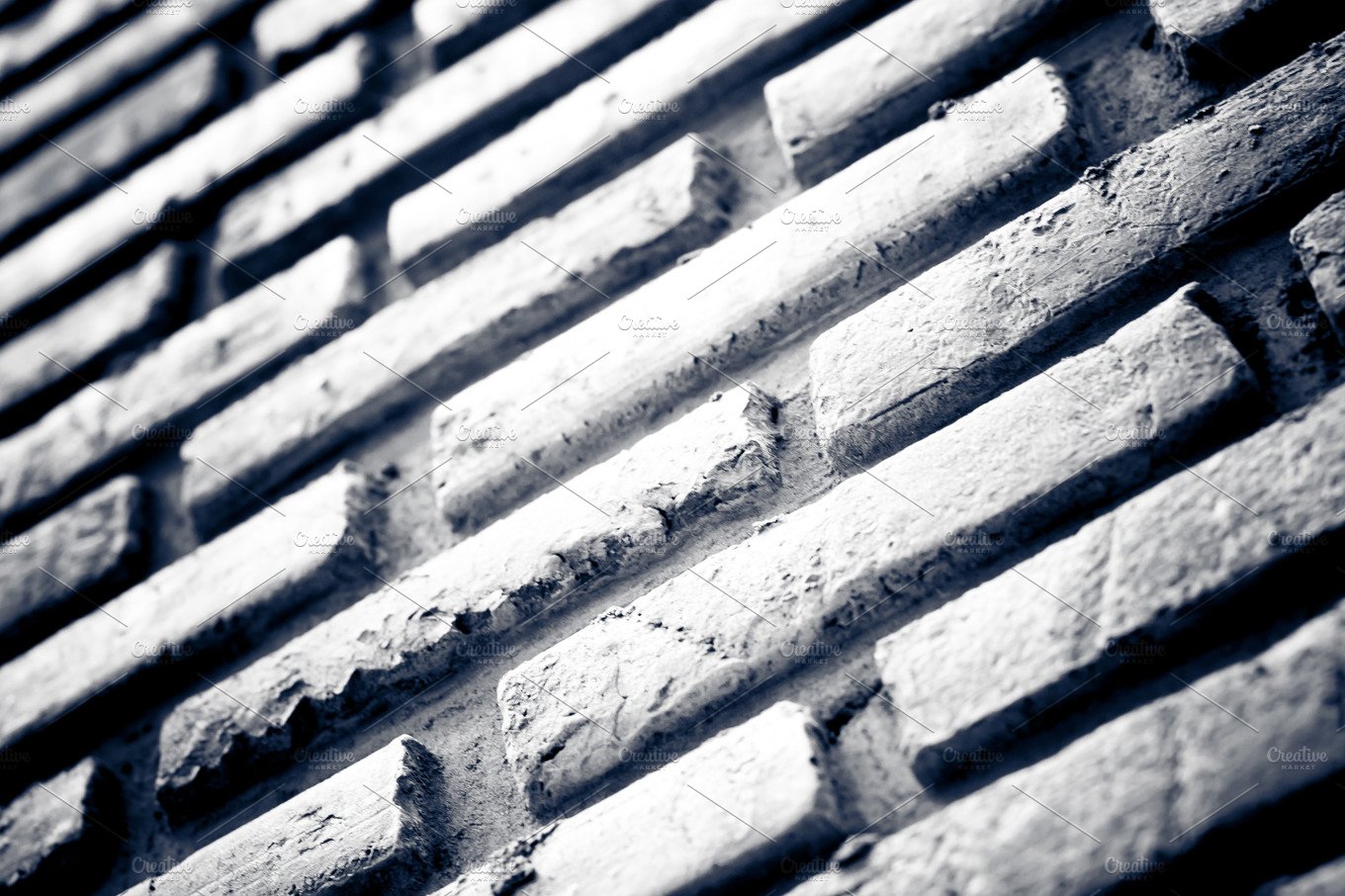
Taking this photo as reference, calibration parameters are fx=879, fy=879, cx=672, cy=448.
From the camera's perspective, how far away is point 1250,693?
2.00 ft

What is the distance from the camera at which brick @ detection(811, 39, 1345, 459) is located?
77 cm

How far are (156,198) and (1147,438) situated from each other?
1402mm

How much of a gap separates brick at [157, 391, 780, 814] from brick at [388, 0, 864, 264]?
411 mm

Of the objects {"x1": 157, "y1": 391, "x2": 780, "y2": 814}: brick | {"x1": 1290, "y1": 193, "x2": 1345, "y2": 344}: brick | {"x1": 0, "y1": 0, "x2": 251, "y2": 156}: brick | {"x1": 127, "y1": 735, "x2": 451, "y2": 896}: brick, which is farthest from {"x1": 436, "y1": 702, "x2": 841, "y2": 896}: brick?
{"x1": 0, "y1": 0, "x2": 251, "y2": 156}: brick

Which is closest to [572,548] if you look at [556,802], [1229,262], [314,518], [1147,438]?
[556,802]

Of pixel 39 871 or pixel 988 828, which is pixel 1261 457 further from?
pixel 39 871

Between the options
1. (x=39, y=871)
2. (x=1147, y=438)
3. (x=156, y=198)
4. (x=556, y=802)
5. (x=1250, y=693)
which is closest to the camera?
(x=1250, y=693)

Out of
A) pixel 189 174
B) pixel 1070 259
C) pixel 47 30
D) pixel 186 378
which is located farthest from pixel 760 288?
pixel 47 30

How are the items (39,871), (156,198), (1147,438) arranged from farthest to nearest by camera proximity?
(156,198), (39,871), (1147,438)

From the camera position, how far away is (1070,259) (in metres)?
0.81

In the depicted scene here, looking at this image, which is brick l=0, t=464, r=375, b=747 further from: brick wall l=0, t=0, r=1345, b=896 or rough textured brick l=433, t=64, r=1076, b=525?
rough textured brick l=433, t=64, r=1076, b=525

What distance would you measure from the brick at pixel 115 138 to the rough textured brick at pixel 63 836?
918 millimetres

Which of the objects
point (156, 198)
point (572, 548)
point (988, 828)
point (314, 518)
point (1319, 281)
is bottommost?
point (988, 828)

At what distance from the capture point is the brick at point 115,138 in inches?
55.6
